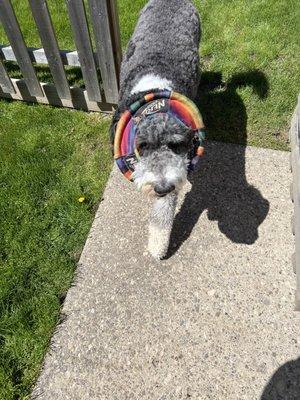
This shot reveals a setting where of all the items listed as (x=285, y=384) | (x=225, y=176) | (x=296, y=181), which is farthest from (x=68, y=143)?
(x=285, y=384)

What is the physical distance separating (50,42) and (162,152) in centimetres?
232

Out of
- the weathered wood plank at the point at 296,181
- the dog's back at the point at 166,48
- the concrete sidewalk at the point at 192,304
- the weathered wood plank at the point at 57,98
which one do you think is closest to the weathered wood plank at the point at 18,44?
the weathered wood plank at the point at 57,98

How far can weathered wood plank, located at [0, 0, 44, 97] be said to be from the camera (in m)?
4.02

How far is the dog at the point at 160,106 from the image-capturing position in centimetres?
279

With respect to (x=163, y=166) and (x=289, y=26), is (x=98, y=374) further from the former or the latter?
(x=289, y=26)

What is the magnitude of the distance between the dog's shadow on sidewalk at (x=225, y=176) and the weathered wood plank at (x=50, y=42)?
1.77m

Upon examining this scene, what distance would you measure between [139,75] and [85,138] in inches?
55.2

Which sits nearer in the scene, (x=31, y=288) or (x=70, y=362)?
(x=70, y=362)

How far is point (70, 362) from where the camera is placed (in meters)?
3.06

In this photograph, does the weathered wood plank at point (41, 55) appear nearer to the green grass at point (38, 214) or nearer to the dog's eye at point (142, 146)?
the green grass at point (38, 214)

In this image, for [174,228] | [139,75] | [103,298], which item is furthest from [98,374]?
[139,75]

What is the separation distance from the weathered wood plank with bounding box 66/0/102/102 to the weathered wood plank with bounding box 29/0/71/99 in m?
0.27

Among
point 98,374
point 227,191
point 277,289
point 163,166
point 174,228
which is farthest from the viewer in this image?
point 227,191

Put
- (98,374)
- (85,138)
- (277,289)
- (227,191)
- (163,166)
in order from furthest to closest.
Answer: (85,138) → (227,191) → (277,289) → (98,374) → (163,166)
